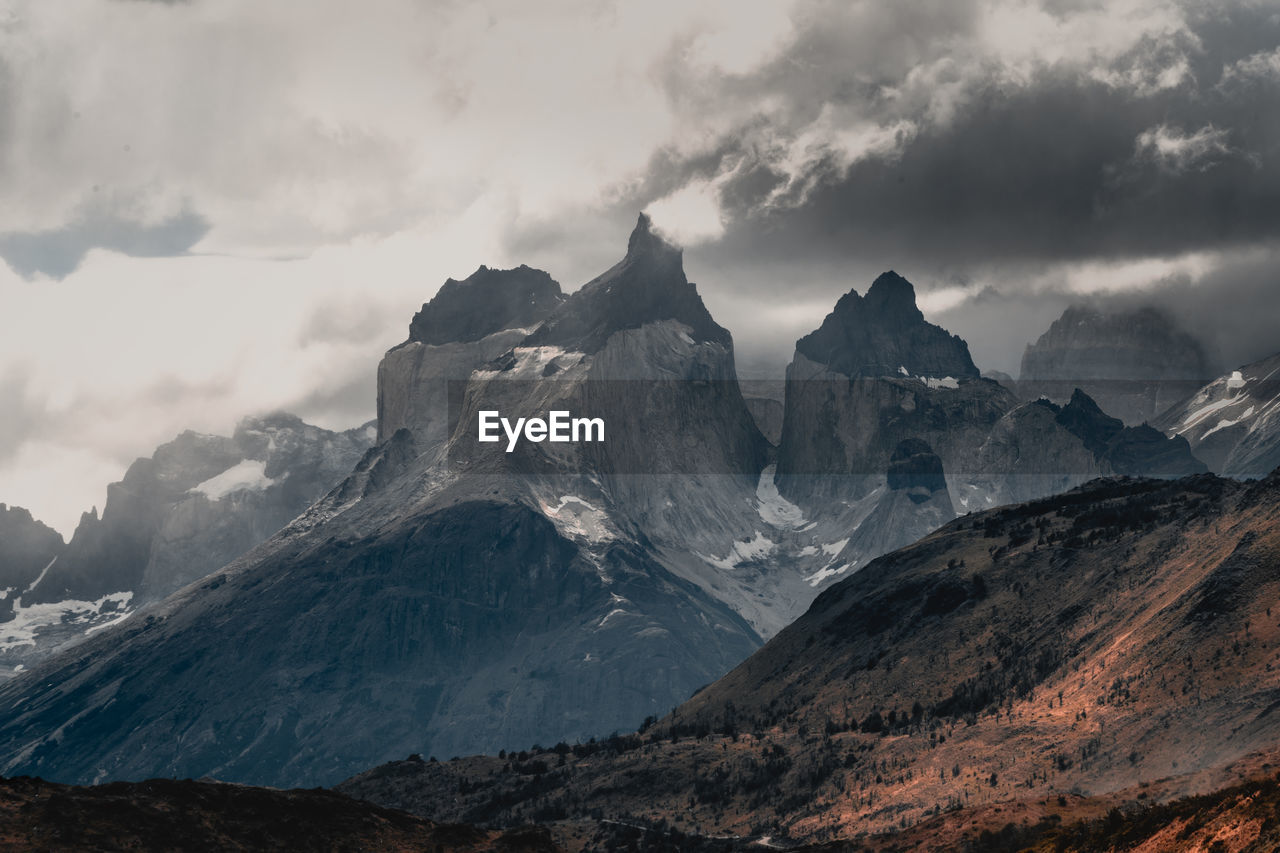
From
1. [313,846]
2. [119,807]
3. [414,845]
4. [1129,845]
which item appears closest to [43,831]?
[119,807]

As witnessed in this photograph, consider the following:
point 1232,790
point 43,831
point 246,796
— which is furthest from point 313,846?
point 1232,790

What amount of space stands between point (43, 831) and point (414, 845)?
173 feet

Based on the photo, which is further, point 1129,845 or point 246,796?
point 246,796

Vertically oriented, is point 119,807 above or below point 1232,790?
above

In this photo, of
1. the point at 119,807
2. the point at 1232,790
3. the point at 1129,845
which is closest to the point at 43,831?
the point at 119,807

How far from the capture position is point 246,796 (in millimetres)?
192750

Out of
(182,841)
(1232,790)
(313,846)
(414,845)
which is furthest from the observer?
(414,845)

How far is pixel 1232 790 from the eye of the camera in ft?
504

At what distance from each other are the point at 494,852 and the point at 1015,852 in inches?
2594

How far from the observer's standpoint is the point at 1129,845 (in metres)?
155

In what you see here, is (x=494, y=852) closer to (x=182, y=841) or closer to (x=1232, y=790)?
(x=182, y=841)

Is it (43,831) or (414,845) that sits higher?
(43,831)

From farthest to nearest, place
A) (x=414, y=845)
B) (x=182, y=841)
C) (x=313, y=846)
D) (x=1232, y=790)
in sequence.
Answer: (x=414, y=845)
(x=313, y=846)
(x=182, y=841)
(x=1232, y=790)

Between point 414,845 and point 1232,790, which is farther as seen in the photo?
point 414,845
